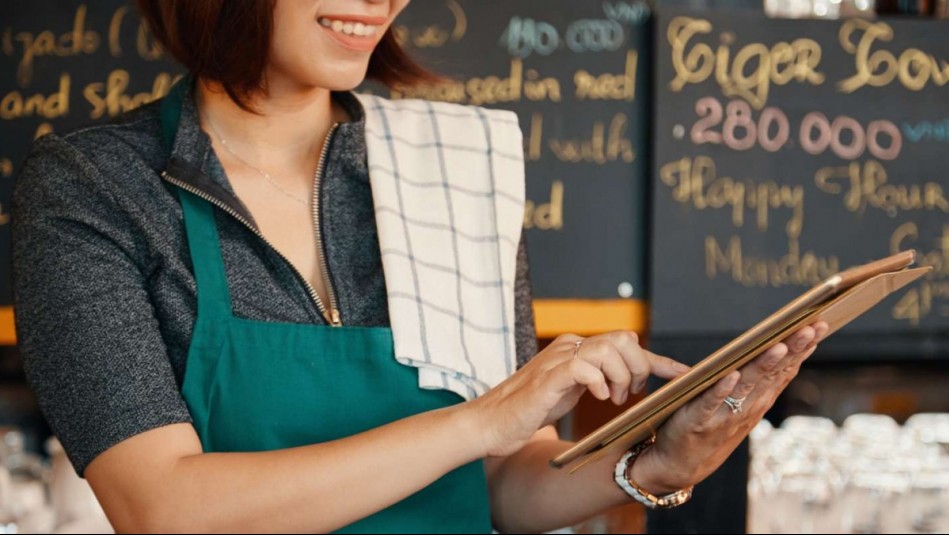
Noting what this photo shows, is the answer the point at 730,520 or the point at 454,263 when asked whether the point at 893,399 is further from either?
the point at 454,263

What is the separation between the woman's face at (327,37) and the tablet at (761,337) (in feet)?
1.60

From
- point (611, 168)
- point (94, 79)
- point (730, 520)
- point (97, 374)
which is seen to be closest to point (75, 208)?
point (97, 374)

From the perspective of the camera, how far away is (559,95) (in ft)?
6.79

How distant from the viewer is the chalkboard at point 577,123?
80.8 inches

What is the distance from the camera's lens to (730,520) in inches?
80.9

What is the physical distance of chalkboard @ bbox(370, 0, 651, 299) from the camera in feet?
6.73

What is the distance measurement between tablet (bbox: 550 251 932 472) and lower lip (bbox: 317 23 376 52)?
0.50 m

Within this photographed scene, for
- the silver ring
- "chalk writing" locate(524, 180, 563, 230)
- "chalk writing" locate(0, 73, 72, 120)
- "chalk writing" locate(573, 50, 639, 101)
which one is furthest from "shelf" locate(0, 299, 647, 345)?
the silver ring

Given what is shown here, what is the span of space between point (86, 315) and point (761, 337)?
0.63 metres

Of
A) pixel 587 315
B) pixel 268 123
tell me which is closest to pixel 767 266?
pixel 587 315

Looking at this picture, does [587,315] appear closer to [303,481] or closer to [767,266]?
[767,266]

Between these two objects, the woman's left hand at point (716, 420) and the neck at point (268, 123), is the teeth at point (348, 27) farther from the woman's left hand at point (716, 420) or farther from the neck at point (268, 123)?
the woman's left hand at point (716, 420)

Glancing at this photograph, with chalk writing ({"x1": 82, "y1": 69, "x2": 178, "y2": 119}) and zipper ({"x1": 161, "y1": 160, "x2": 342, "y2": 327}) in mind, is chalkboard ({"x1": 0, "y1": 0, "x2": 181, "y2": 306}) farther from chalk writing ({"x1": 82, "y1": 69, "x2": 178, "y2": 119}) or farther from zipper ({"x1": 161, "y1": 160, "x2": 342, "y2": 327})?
zipper ({"x1": 161, "y1": 160, "x2": 342, "y2": 327})

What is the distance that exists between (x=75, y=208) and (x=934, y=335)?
1561mm
